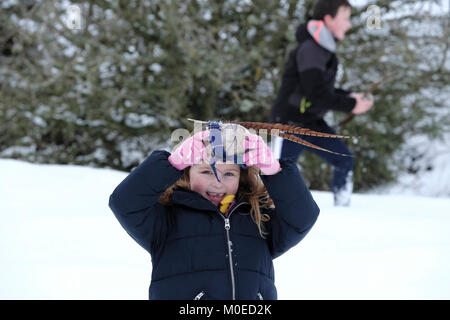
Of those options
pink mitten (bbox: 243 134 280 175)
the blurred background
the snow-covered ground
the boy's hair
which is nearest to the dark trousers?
the snow-covered ground

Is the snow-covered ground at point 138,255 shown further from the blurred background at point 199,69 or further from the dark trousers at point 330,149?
the blurred background at point 199,69

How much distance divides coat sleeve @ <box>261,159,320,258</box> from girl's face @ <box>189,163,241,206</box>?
0.56ft

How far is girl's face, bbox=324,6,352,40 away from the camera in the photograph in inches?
131

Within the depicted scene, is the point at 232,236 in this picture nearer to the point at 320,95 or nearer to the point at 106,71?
the point at 320,95

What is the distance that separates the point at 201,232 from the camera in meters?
1.50

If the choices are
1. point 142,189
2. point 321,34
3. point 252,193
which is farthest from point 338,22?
point 142,189

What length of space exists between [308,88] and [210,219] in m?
1.93

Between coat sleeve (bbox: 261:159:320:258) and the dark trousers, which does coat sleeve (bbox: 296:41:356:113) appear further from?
coat sleeve (bbox: 261:159:320:258)

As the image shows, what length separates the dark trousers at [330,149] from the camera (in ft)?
10.5

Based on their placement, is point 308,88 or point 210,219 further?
point 308,88

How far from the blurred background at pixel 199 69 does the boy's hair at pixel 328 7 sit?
1913 millimetres

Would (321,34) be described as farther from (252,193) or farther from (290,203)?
(290,203)

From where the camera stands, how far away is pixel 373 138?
18.5ft

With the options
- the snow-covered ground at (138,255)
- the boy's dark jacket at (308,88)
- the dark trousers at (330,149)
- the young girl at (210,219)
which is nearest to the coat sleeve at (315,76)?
the boy's dark jacket at (308,88)
